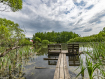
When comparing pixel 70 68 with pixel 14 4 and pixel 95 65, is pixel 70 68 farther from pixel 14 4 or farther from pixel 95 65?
pixel 14 4

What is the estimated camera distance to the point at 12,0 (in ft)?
24.4

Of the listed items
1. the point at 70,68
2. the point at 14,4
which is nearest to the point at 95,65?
the point at 70,68

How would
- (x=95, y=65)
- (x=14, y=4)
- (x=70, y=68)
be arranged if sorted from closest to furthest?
(x=95, y=65) → (x=70, y=68) → (x=14, y=4)

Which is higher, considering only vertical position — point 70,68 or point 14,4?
point 14,4

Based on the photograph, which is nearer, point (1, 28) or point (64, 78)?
point (64, 78)

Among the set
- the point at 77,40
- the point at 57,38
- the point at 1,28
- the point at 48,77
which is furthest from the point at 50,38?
the point at 48,77

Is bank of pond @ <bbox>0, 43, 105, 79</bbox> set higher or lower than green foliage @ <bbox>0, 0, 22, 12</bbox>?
lower

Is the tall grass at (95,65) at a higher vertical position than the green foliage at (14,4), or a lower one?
lower

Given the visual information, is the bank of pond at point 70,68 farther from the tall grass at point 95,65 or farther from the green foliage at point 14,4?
the green foliage at point 14,4

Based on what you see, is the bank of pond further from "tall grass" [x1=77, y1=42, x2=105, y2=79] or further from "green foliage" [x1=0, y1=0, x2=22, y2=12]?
"green foliage" [x1=0, y1=0, x2=22, y2=12]

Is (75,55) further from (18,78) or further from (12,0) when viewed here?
(12,0)

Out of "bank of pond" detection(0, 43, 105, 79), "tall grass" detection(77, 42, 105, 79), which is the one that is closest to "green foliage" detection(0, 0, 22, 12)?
"bank of pond" detection(0, 43, 105, 79)

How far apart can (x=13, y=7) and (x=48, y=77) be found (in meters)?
8.76

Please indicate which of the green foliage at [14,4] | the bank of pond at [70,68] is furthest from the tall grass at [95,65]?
the green foliage at [14,4]
